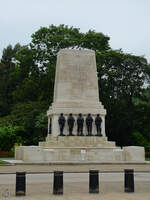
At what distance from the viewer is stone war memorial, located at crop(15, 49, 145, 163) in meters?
23.5

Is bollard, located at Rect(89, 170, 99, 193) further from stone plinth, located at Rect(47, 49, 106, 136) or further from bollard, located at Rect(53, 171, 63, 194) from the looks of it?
stone plinth, located at Rect(47, 49, 106, 136)

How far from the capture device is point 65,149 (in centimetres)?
2362

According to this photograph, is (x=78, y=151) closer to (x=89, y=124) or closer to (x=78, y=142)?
(x=78, y=142)

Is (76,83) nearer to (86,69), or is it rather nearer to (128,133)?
(86,69)

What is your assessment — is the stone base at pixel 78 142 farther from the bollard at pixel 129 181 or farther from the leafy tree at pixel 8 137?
the bollard at pixel 129 181

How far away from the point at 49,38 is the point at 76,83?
1864 cm

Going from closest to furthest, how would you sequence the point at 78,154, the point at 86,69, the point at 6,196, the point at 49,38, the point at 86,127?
the point at 6,196
the point at 78,154
the point at 86,127
the point at 86,69
the point at 49,38

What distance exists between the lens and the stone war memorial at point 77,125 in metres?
23.5

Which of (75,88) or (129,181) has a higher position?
(75,88)

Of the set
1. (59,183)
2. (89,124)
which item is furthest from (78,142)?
(59,183)

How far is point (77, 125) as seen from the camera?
26562 mm

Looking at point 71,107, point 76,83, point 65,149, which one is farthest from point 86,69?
point 65,149


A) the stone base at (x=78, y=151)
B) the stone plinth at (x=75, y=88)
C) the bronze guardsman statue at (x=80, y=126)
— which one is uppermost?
the stone plinth at (x=75, y=88)

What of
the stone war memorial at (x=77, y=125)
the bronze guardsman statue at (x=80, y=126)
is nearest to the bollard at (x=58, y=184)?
the stone war memorial at (x=77, y=125)
